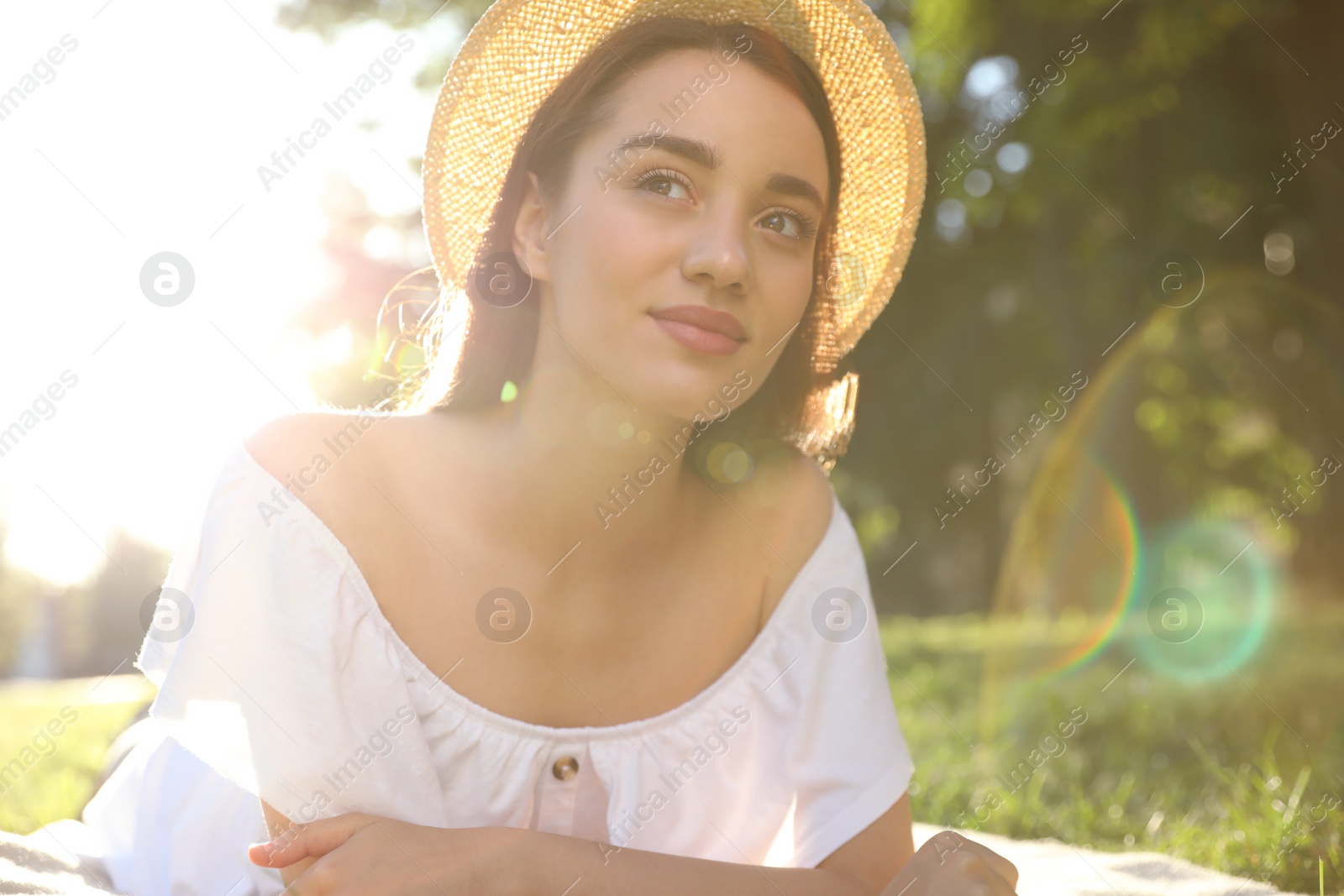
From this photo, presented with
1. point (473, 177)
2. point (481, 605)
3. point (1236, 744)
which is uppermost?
point (1236, 744)

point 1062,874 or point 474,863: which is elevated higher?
point 1062,874

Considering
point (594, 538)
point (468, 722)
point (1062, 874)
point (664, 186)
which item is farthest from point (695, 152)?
point (1062, 874)

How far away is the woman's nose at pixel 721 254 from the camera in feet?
6.82

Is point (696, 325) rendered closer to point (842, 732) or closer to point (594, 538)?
point (594, 538)

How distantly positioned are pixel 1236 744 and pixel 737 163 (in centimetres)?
303

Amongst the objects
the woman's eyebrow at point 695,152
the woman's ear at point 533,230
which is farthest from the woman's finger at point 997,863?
the woman's ear at point 533,230

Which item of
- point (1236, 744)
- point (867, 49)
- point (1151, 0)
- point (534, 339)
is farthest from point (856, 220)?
point (1151, 0)

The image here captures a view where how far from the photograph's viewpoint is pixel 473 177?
2.61 metres

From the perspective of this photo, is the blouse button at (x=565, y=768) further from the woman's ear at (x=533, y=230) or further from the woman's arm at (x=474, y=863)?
the woman's ear at (x=533, y=230)

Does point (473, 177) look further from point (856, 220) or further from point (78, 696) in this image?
point (78, 696)

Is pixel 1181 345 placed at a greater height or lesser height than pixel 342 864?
greater

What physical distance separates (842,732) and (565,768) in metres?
0.65

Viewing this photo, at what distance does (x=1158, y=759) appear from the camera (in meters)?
3.64

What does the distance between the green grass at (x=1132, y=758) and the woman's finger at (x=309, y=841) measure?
2000 millimetres
